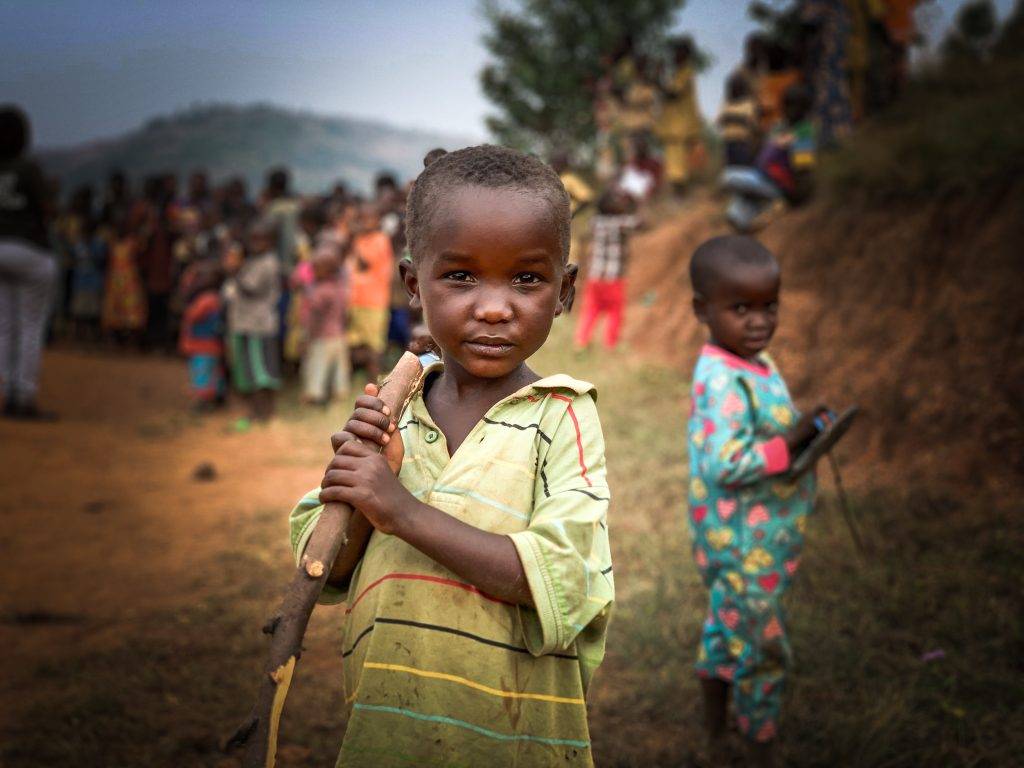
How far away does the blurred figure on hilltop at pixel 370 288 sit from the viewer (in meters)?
7.64

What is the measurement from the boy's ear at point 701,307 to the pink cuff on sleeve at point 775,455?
1.39 ft

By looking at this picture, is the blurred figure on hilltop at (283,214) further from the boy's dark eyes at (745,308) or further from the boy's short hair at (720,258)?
the boy's dark eyes at (745,308)

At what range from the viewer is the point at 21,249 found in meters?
6.62

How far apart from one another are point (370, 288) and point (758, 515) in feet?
18.6

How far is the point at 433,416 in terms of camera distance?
1518 mm

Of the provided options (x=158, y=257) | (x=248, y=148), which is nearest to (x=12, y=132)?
(x=158, y=257)

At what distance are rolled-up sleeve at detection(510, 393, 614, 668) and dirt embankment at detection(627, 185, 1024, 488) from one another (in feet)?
12.2

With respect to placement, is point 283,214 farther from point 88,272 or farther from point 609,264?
point 88,272

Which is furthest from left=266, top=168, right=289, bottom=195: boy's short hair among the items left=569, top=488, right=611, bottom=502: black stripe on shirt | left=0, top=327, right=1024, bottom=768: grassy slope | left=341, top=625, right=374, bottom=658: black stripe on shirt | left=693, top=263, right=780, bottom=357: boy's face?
left=569, top=488, right=611, bottom=502: black stripe on shirt

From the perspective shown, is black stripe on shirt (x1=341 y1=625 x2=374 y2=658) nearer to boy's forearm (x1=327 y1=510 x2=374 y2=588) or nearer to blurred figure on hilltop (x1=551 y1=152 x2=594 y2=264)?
boy's forearm (x1=327 y1=510 x2=374 y2=588)

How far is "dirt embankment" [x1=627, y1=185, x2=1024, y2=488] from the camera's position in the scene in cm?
463

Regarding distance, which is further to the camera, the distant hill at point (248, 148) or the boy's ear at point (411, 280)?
the distant hill at point (248, 148)

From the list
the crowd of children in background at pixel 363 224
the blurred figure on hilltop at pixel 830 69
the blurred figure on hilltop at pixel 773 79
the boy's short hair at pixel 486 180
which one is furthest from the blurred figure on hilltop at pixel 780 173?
the boy's short hair at pixel 486 180

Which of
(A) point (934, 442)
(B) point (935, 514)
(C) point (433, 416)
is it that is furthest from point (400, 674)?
(A) point (934, 442)
